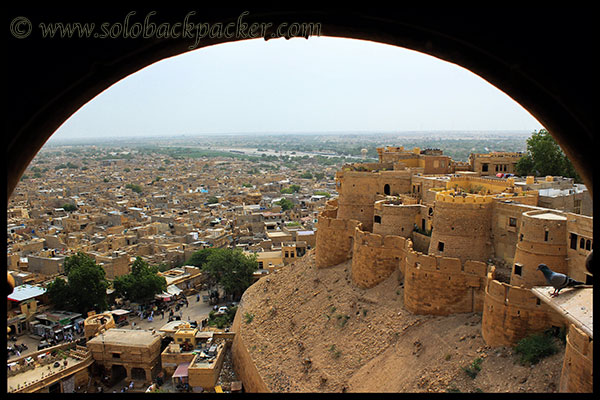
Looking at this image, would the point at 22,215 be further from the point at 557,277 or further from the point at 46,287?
A: the point at 557,277

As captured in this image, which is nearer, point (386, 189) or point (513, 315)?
point (513, 315)

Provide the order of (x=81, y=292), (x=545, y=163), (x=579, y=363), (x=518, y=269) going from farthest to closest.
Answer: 1. (x=81, y=292)
2. (x=545, y=163)
3. (x=518, y=269)
4. (x=579, y=363)

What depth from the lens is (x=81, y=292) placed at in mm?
24344

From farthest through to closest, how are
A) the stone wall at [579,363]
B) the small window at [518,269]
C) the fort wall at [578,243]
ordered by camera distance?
1. the small window at [518,269]
2. the fort wall at [578,243]
3. the stone wall at [579,363]

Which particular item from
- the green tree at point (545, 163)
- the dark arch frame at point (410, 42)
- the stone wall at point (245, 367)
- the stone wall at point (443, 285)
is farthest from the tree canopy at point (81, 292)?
the dark arch frame at point (410, 42)

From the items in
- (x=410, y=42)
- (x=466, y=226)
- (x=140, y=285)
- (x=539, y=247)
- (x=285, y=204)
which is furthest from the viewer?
(x=285, y=204)

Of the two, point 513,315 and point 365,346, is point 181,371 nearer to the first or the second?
point 365,346

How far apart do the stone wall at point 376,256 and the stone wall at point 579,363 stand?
7332 millimetres

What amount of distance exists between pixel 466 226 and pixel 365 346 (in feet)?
15.2

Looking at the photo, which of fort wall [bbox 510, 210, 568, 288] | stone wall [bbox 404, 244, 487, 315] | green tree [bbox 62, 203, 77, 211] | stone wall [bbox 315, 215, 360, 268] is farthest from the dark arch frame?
green tree [bbox 62, 203, 77, 211]

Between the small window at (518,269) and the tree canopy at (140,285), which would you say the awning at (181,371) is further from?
the small window at (518,269)

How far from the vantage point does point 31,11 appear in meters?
2.48

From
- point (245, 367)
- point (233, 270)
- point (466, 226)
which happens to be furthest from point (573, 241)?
point (233, 270)

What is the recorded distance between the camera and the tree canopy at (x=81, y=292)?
24422mm
